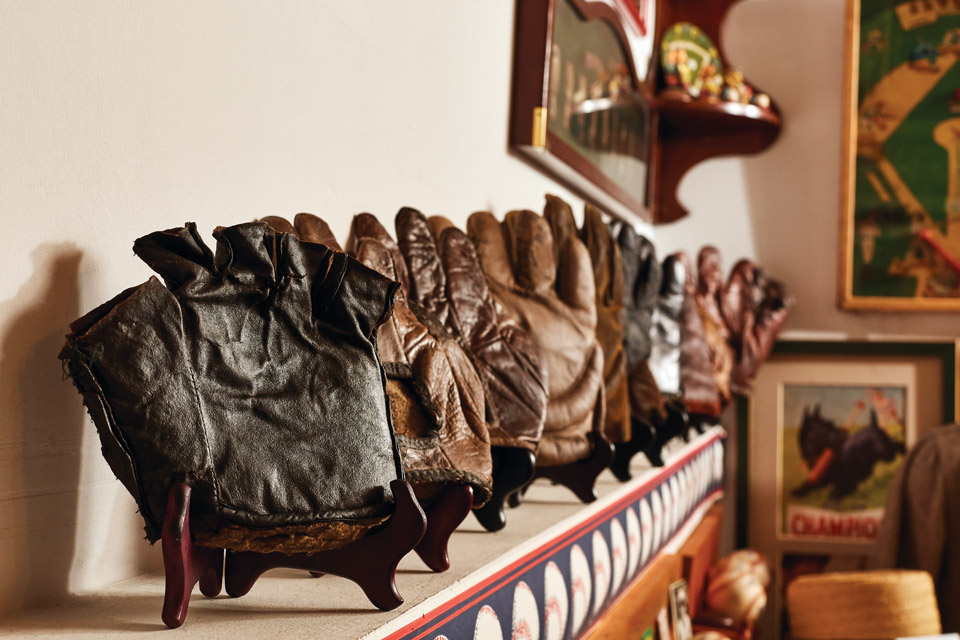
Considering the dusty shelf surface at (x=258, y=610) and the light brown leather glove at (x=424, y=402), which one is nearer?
the dusty shelf surface at (x=258, y=610)

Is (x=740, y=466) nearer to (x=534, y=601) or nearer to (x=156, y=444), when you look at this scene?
(x=534, y=601)

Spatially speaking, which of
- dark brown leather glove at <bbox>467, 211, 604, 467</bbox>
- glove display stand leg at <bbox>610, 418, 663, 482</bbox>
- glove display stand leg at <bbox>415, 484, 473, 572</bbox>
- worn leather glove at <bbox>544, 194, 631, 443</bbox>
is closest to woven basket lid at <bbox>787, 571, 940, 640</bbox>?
glove display stand leg at <bbox>610, 418, 663, 482</bbox>

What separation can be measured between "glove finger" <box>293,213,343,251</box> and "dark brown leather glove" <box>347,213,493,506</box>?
0.04 metres

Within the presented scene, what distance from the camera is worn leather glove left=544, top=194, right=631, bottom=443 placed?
60.6 inches

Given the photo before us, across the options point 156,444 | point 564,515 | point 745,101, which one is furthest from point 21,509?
point 745,101

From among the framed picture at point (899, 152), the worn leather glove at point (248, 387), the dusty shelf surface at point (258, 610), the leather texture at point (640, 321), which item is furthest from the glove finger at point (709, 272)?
the worn leather glove at point (248, 387)

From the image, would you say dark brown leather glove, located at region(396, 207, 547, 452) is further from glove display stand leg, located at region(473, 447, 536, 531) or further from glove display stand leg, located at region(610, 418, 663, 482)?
glove display stand leg, located at region(610, 418, 663, 482)

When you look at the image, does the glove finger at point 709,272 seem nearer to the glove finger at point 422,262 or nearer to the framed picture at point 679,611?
the framed picture at point 679,611

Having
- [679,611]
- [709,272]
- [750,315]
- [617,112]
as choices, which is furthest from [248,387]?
[750,315]

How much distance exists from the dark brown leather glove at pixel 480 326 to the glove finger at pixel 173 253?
17.6 inches

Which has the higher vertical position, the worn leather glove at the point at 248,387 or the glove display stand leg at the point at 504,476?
the worn leather glove at the point at 248,387

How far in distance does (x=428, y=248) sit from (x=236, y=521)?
2.02 ft

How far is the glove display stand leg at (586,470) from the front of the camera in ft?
4.45

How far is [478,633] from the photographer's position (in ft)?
3.12
